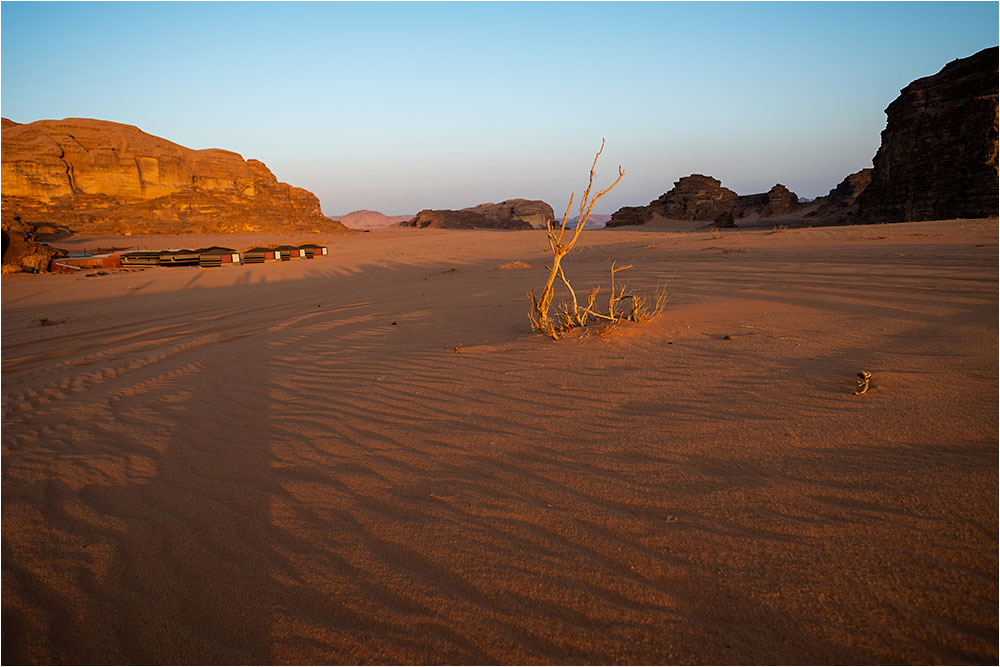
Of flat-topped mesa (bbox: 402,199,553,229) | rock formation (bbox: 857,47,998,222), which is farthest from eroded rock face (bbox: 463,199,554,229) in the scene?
rock formation (bbox: 857,47,998,222)

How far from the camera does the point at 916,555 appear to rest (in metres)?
1.45

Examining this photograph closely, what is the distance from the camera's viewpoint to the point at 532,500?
1.96m

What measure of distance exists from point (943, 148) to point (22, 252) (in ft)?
114

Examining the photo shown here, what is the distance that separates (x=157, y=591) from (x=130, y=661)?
27 centimetres

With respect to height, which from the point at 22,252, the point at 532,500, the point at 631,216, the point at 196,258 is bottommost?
the point at 532,500

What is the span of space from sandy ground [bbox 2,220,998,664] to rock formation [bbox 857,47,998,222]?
925 inches

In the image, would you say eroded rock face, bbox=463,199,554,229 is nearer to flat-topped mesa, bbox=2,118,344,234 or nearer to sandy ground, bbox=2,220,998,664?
flat-topped mesa, bbox=2,118,344,234

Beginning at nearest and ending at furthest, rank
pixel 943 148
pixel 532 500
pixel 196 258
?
1. pixel 532 500
2. pixel 196 258
3. pixel 943 148

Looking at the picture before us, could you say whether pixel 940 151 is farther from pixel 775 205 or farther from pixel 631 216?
pixel 631 216

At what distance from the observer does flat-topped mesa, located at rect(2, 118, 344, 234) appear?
30094 millimetres

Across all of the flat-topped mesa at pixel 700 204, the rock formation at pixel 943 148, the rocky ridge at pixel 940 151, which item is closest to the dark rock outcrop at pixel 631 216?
the flat-topped mesa at pixel 700 204

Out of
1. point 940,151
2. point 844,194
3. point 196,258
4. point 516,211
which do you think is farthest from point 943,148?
point 516,211

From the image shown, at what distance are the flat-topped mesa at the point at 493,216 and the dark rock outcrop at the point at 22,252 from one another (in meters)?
29.9

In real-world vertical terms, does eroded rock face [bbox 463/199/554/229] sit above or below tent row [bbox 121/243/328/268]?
above
